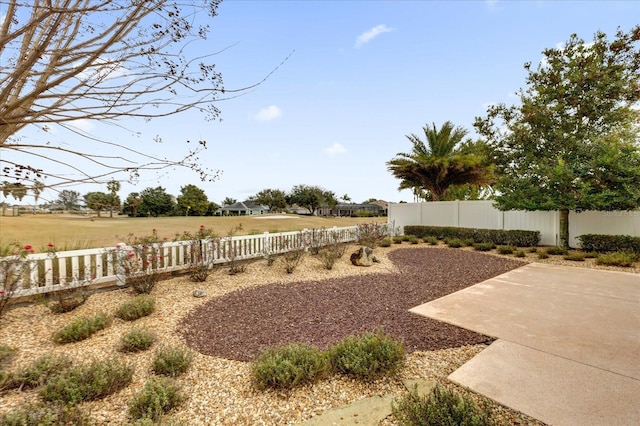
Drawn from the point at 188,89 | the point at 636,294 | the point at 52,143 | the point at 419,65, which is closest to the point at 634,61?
the point at 419,65

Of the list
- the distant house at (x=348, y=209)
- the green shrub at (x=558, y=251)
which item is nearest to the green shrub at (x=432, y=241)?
the green shrub at (x=558, y=251)

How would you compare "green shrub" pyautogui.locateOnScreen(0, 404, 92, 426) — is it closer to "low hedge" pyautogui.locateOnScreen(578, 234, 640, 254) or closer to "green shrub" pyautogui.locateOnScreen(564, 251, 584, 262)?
"green shrub" pyautogui.locateOnScreen(564, 251, 584, 262)

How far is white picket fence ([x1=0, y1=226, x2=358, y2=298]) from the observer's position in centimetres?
421

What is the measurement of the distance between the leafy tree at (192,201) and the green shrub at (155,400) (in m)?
42.0

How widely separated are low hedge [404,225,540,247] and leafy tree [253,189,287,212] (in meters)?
46.8

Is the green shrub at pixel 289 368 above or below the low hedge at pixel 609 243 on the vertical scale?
below

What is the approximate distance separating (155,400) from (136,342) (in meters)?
1.22

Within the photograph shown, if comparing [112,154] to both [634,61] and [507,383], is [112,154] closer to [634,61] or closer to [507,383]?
[507,383]

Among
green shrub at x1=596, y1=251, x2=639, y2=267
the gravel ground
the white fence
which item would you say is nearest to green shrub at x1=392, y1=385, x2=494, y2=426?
the gravel ground

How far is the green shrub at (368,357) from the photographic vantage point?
2.50 meters

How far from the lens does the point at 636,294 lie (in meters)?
4.79

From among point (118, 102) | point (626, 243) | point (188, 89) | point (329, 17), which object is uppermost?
point (329, 17)

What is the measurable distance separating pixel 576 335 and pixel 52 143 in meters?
5.00

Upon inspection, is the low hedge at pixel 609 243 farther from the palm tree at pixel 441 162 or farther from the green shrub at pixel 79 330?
the green shrub at pixel 79 330
